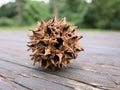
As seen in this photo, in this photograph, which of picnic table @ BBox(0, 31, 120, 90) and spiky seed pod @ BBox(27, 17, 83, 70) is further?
spiky seed pod @ BBox(27, 17, 83, 70)

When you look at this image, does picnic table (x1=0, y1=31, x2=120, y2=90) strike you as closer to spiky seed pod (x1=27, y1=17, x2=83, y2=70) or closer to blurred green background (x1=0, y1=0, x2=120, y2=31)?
spiky seed pod (x1=27, y1=17, x2=83, y2=70)

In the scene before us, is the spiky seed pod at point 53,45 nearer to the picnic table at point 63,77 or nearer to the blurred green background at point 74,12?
the picnic table at point 63,77

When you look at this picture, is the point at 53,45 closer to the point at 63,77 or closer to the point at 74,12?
the point at 63,77

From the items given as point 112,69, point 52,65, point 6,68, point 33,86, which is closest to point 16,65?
point 6,68

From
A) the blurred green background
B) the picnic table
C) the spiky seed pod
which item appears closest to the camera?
the picnic table

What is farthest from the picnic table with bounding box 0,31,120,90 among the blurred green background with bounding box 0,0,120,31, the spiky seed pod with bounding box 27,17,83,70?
the blurred green background with bounding box 0,0,120,31

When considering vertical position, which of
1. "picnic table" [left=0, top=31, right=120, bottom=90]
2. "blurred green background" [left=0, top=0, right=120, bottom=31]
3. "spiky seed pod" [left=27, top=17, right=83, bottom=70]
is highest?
"blurred green background" [left=0, top=0, right=120, bottom=31]
